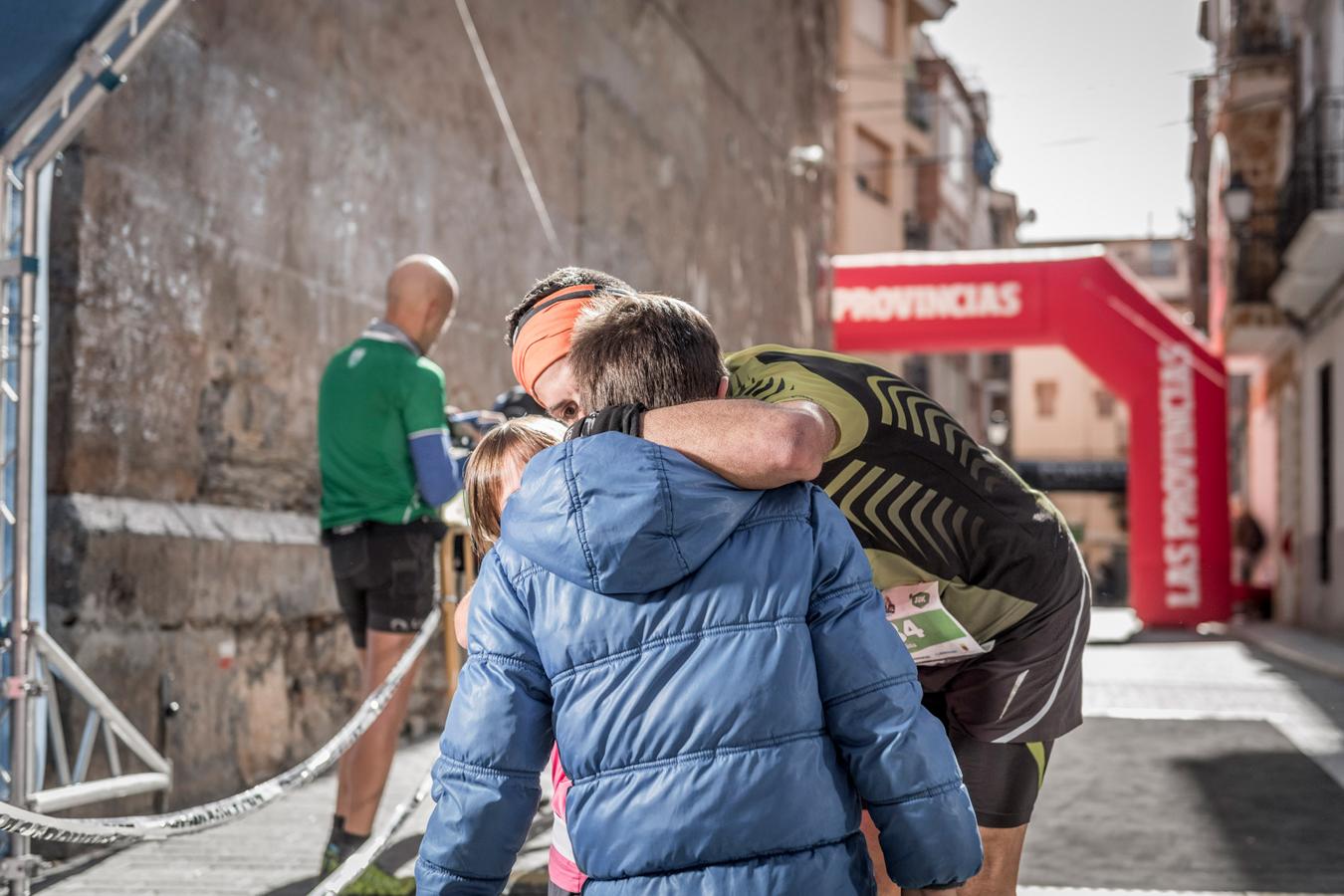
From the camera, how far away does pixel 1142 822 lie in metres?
5.56

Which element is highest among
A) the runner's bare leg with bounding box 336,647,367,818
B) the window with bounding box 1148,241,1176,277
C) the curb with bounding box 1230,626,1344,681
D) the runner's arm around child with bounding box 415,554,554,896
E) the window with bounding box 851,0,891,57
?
the window with bounding box 851,0,891,57

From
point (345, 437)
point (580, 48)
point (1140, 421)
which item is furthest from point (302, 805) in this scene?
point (1140, 421)

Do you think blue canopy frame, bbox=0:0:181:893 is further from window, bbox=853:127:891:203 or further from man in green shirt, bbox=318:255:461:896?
window, bbox=853:127:891:203

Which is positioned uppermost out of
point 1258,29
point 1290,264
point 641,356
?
point 1258,29

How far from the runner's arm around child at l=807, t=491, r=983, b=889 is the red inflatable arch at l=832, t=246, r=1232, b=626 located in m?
17.6

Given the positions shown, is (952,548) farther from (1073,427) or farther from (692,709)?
(1073,427)

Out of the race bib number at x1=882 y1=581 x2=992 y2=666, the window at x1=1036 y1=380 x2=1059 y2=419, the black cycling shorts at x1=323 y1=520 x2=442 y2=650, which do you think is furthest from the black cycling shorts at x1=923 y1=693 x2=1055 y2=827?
the window at x1=1036 y1=380 x2=1059 y2=419

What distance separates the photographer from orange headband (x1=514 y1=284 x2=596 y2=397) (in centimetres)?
246

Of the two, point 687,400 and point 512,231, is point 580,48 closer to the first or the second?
point 512,231

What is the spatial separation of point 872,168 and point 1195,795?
2958cm

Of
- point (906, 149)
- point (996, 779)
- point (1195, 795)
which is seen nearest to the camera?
point (996, 779)

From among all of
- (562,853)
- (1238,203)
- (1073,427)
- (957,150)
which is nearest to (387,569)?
(562,853)

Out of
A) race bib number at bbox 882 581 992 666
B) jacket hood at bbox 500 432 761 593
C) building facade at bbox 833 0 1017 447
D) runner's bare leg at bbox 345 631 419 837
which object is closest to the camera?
jacket hood at bbox 500 432 761 593

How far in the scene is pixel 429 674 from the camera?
313 inches
